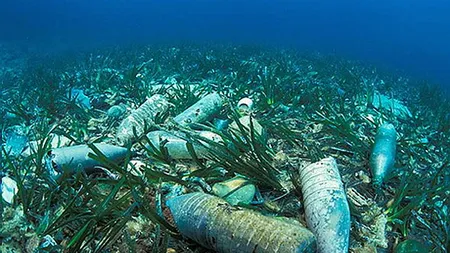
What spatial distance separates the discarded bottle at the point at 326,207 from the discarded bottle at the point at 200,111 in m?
1.87

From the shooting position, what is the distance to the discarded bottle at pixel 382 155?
114 inches

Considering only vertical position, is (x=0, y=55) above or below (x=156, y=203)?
below

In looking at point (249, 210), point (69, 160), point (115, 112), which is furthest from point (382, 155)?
point (115, 112)

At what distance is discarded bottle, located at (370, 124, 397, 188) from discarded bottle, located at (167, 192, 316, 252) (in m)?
1.52

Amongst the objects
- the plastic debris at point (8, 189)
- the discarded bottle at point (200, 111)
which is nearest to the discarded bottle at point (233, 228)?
the plastic debris at point (8, 189)

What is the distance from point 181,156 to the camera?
3.07 metres

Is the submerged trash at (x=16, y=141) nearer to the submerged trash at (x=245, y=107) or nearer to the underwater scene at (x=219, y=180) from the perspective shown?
the underwater scene at (x=219, y=180)

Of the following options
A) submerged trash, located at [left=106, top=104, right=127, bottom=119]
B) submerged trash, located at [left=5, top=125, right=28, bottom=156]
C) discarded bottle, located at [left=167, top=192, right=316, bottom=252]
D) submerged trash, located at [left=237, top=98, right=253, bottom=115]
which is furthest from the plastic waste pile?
submerged trash, located at [left=106, top=104, right=127, bottom=119]

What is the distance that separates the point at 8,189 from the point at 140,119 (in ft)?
5.46

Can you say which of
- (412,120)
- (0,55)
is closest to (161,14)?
(0,55)

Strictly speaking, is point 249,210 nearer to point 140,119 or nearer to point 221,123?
point 221,123

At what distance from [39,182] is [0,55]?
2370 centimetres

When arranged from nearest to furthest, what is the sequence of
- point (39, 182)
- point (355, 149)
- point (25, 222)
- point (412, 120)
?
point (25, 222)
point (39, 182)
point (355, 149)
point (412, 120)

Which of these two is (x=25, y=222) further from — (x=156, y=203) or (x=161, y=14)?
A: (x=161, y=14)
